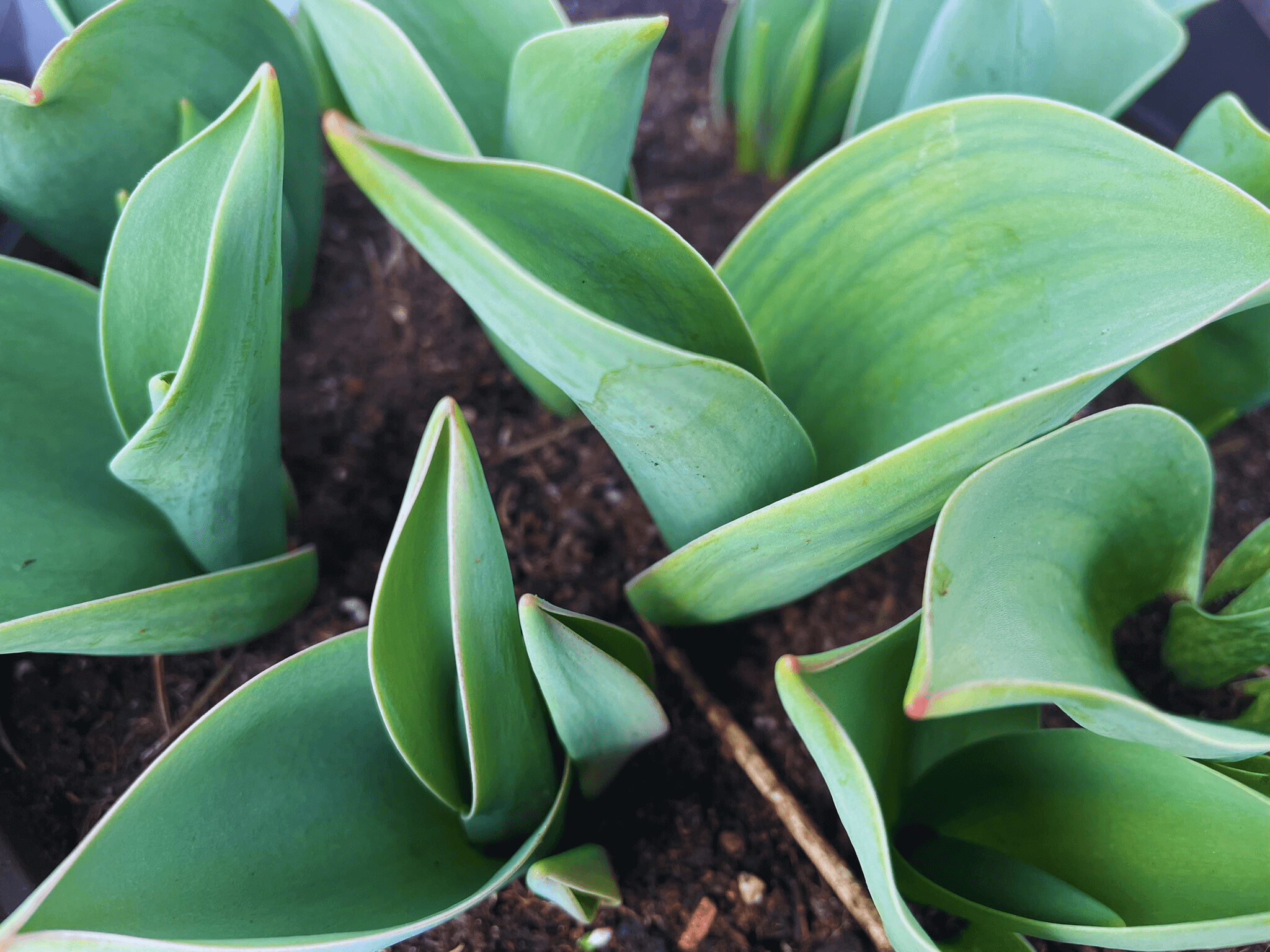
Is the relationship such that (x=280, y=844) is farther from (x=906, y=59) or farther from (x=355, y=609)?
(x=906, y=59)

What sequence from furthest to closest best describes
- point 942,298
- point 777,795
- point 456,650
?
point 777,795
point 942,298
point 456,650

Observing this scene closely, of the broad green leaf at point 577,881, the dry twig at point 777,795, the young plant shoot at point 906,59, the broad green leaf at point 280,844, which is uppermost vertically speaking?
the young plant shoot at point 906,59

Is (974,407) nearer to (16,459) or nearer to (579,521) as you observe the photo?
(579,521)

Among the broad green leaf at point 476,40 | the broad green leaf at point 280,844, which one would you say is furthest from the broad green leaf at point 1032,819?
the broad green leaf at point 476,40

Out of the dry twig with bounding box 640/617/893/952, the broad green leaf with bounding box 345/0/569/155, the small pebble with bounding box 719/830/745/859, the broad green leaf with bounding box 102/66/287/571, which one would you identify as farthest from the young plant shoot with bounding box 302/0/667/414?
the small pebble with bounding box 719/830/745/859

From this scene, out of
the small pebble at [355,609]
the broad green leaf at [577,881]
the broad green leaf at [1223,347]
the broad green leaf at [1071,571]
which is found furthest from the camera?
the small pebble at [355,609]

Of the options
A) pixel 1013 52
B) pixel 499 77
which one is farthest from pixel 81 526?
pixel 1013 52

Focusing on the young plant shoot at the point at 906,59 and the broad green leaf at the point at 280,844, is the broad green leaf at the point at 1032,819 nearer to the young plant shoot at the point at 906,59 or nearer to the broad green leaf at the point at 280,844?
the broad green leaf at the point at 280,844

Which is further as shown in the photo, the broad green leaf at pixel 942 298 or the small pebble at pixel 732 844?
the small pebble at pixel 732 844

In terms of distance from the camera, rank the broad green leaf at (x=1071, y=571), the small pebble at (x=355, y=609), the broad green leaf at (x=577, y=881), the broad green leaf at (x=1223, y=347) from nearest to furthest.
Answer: the broad green leaf at (x=1071, y=571) → the broad green leaf at (x=577, y=881) → the broad green leaf at (x=1223, y=347) → the small pebble at (x=355, y=609)
